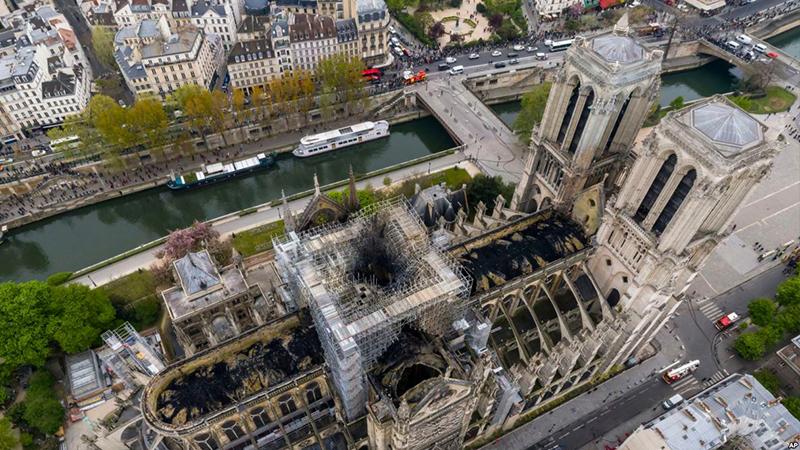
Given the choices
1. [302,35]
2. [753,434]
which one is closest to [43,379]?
[302,35]

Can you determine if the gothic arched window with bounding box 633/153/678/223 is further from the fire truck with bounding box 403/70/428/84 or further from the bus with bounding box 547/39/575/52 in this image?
the bus with bounding box 547/39/575/52

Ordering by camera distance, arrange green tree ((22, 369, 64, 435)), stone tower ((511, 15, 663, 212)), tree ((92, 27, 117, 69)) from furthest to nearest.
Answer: tree ((92, 27, 117, 69)) < green tree ((22, 369, 64, 435)) < stone tower ((511, 15, 663, 212))

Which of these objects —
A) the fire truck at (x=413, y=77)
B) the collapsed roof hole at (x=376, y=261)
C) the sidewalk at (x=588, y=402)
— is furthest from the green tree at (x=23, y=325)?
the fire truck at (x=413, y=77)

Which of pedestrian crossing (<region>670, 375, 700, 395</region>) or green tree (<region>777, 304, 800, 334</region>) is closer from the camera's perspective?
pedestrian crossing (<region>670, 375, 700, 395</region>)

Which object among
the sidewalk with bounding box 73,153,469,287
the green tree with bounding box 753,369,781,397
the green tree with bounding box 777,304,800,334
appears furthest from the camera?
the sidewalk with bounding box 73,153,469,287

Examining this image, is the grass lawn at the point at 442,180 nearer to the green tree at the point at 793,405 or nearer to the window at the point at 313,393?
the window at the point at 313,393

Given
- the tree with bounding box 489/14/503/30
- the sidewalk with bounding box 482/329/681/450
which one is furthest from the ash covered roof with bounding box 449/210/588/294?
the tree with bounding box 489/14/503/30
